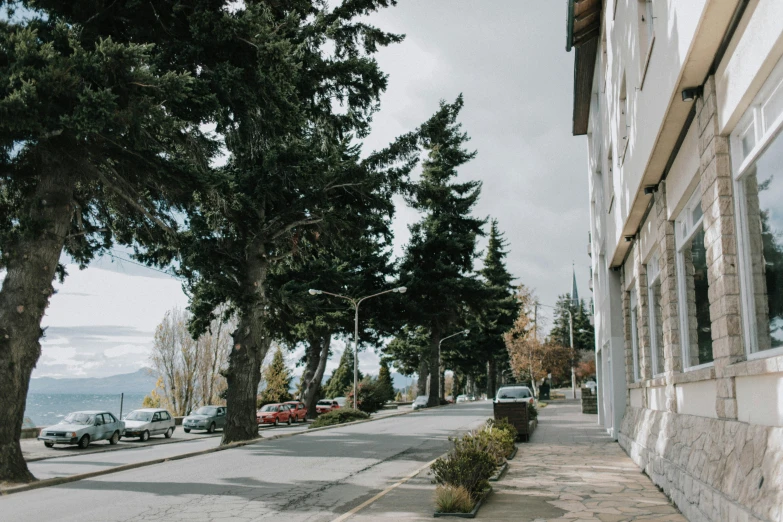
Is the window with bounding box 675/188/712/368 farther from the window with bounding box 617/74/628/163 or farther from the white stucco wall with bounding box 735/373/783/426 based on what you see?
the window with bounding box 617/74/628/163

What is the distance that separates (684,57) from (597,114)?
1632cm

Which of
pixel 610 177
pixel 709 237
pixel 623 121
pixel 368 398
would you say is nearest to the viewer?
pixel 709 237

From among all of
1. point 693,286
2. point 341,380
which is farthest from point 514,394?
point 341,380

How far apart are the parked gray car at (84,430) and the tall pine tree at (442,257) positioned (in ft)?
83.6

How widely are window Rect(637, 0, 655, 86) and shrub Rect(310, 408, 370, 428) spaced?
27.6 m

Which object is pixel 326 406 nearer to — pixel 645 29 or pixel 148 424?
pixel 148 424

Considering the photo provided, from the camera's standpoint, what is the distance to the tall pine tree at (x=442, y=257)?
5112 cm

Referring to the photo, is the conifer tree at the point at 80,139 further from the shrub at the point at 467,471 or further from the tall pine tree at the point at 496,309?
the tall pine tree at the point at 496,309

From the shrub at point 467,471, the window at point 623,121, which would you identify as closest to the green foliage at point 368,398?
the window at point 623,121

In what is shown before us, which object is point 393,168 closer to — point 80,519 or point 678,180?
point 678,180

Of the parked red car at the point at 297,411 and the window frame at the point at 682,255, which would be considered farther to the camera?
the parked red car at the point at 297,411

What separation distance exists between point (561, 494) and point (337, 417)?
1031 inches

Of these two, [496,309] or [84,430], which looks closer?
[84,430]

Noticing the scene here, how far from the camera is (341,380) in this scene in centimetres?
8794
